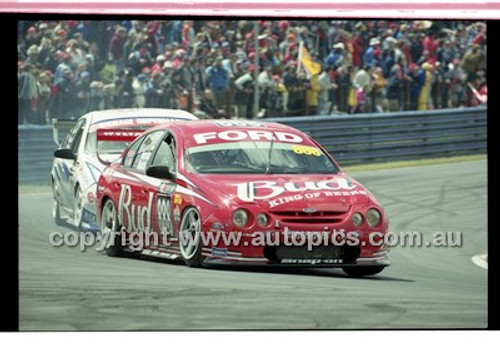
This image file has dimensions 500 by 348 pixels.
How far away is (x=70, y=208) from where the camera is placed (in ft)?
44.7

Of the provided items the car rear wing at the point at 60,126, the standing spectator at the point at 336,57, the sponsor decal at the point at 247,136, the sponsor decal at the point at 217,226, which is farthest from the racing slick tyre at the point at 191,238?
the standing spectator at the point at 336,57

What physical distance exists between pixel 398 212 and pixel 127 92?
202cm

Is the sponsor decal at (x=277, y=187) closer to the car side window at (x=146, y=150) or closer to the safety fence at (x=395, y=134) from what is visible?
the safety fence at (x=395, y=134)

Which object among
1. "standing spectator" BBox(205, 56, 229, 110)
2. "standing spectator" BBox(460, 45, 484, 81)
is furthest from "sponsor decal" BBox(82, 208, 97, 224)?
"standing spectator" BBox(460, 45, 484, 81)

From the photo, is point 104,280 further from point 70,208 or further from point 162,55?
point 162,55

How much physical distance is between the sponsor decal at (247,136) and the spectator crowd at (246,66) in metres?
0.12

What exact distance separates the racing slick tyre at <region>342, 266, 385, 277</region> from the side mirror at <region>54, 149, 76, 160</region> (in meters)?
2.04

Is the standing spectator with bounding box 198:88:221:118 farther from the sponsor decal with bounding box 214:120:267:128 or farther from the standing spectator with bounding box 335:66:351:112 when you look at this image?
the standing spectator with bounding box 335:66:351:112

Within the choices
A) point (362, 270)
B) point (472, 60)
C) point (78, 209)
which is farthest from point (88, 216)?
point (472, 60)

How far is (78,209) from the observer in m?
13.6

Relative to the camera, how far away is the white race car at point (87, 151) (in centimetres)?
1350

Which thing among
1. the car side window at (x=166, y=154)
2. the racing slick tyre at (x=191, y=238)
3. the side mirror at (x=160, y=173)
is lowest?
the racing slick tyre at (x=191, y=238)

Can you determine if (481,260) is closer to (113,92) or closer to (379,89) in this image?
(379,89)

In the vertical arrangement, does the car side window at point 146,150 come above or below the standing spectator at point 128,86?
below
